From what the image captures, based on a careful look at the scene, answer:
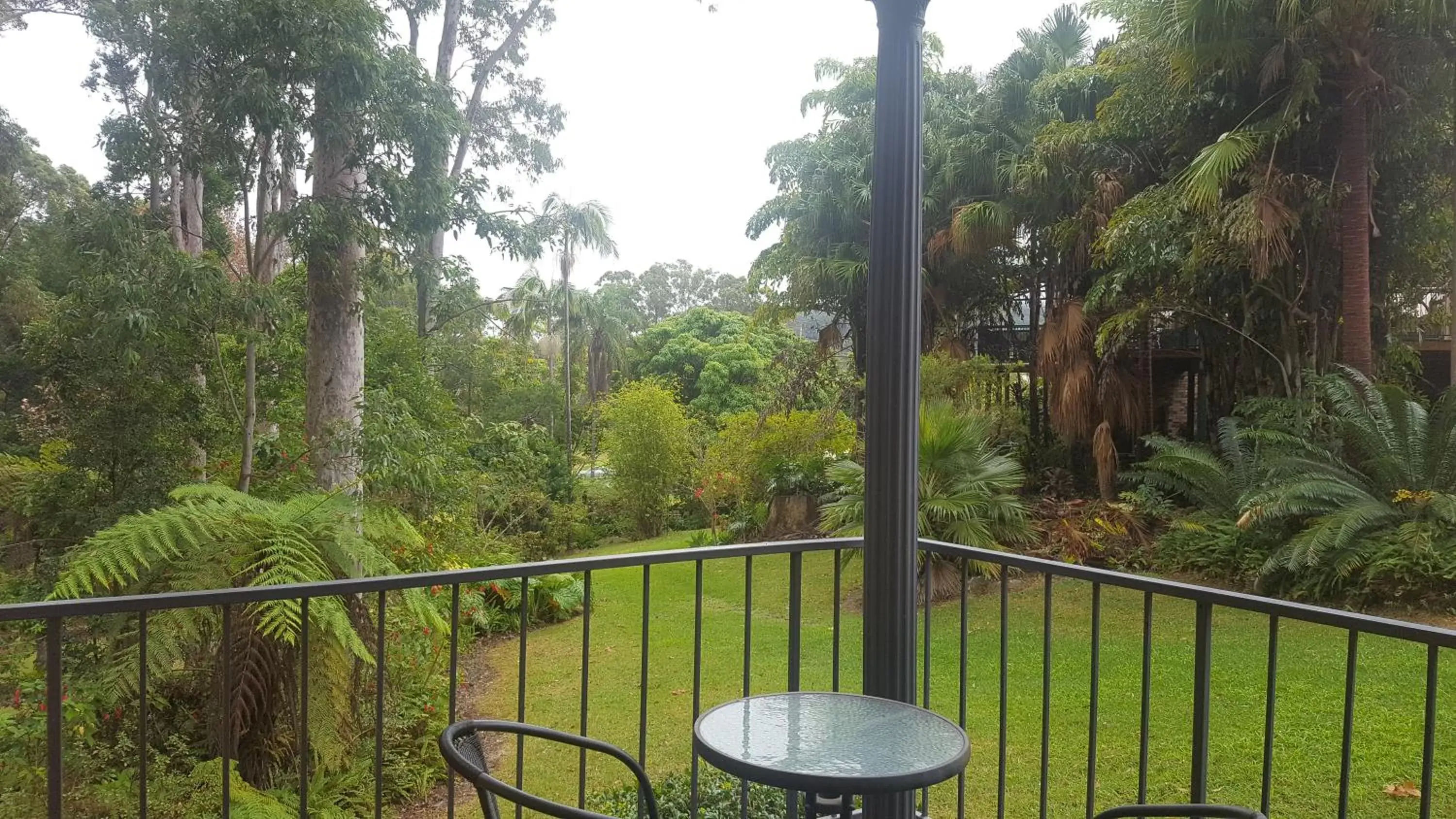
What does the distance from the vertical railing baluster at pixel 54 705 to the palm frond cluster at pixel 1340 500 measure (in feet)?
20.7

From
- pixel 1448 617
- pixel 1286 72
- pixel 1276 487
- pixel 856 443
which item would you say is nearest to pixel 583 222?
pixel 856 443

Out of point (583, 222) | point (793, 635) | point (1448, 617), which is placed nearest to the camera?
point (793, 635)

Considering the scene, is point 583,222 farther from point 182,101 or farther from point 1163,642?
point 1163,642

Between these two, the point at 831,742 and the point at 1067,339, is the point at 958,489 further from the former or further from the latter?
the point at 831,742

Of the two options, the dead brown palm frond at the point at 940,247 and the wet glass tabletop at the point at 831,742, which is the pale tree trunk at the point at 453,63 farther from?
the wet glass tabletop at the point at 831,742

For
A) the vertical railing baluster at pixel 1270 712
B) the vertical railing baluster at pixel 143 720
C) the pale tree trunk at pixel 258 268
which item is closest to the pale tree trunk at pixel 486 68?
the pale tree trunk at pixel 258 268

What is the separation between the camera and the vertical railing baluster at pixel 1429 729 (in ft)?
4.13

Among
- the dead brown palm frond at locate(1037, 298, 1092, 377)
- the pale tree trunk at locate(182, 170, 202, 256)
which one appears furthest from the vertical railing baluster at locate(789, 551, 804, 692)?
the dead brown palm frond at locate(1037, 298, 1092, 377)

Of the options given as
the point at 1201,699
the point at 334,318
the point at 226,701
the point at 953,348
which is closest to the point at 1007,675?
the point at 1201,699

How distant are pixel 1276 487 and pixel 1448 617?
4.04ft

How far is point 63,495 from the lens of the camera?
20.5ft

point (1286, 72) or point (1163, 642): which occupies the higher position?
point (1286, 72)

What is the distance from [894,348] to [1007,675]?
4.51ft

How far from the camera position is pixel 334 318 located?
6.88 meters
